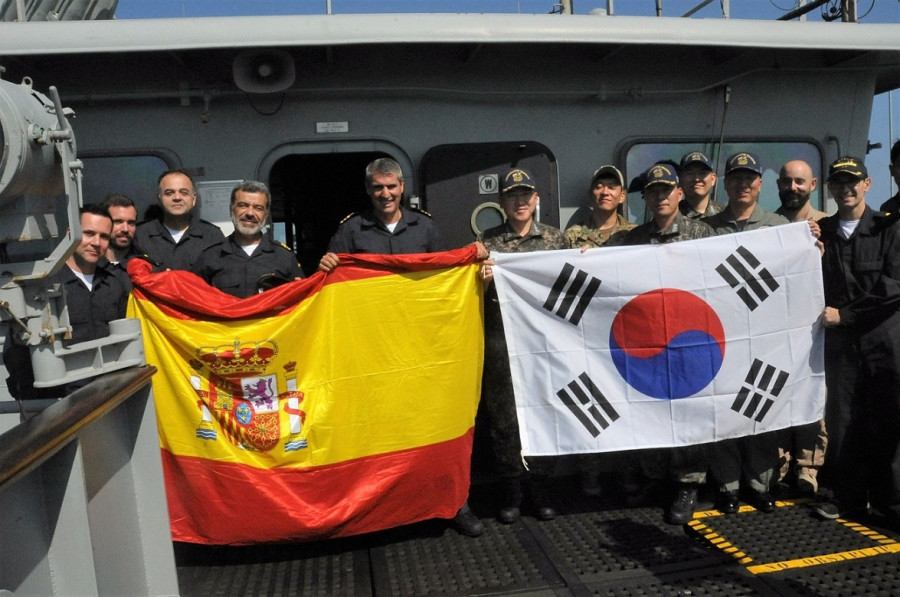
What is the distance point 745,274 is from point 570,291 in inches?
35.6

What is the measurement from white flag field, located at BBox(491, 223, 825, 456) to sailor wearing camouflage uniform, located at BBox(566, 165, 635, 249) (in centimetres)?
53

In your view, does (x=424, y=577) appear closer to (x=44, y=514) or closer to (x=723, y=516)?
(x=723, y=516)

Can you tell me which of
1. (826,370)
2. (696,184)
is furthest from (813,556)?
(696,184)

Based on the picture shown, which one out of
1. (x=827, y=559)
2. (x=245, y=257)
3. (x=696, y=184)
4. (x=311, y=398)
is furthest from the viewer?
(x=696, y=184)

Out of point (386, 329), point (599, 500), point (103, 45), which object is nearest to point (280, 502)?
point (386, 329)

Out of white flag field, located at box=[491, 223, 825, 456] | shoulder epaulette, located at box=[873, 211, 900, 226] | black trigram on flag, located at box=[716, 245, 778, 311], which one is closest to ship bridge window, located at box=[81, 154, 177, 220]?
white flag field, located at box=[491, 223, 825, 456]

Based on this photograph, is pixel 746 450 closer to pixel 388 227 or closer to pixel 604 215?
pixel 604 215

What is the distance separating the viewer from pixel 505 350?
380 cm

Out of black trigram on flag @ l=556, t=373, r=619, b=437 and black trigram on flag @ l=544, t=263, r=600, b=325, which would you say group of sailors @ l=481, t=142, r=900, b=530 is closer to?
black trigram on flag @ l=544, t=263, r=600, b=325

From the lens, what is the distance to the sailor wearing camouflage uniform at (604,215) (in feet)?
13.6

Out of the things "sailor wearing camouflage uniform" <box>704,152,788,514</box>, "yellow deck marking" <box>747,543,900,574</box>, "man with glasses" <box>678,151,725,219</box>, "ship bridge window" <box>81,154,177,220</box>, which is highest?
"ship bridge window" <box>81,154,177,220</box>

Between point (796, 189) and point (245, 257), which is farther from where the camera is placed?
point (796, 189)

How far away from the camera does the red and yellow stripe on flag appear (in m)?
3.29

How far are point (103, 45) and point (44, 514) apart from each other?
9.89 feet
